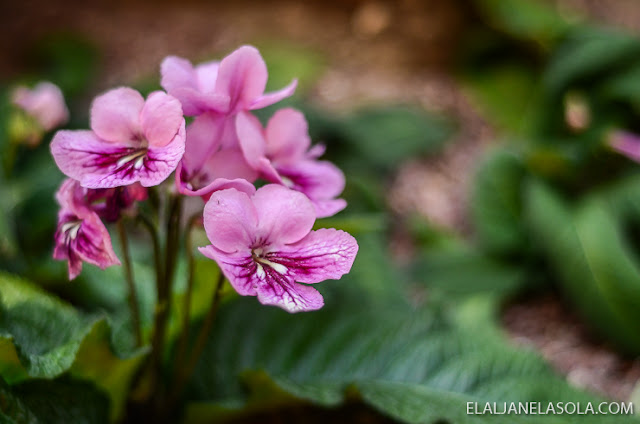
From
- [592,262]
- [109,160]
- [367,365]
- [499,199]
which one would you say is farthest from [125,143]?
[499,199]

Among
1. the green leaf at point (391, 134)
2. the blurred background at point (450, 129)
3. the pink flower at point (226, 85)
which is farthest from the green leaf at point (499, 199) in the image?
the pink flower at point (226, 85)

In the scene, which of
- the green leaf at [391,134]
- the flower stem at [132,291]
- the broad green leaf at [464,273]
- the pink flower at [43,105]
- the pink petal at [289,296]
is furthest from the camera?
the green leaf at [391,134]

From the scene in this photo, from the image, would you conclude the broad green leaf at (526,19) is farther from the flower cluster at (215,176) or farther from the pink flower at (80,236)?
the pink flower at (80,236)

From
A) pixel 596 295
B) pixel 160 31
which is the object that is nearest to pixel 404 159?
pixel 596 295

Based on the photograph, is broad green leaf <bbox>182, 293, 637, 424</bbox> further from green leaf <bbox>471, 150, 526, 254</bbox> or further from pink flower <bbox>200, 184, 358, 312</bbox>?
green leaf <bbox>471, 150, 526, 254</bbox>

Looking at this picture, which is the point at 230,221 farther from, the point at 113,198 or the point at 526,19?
the point at 526,19

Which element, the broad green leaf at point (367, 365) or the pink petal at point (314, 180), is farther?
the broad green leaf at point (367, 365)
